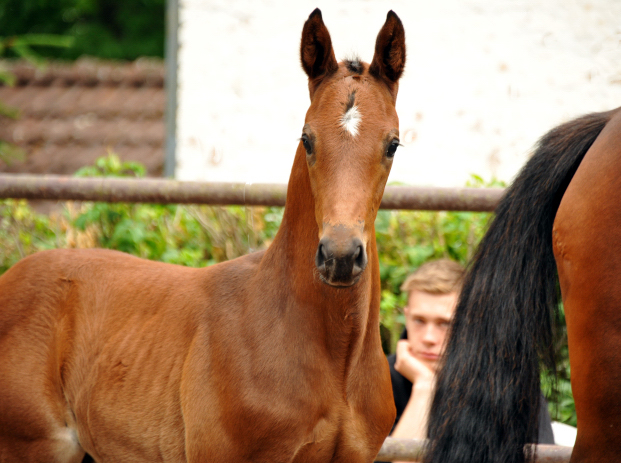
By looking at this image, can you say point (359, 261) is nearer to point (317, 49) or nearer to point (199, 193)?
point (317, 49)

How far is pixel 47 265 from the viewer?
282 centimetres

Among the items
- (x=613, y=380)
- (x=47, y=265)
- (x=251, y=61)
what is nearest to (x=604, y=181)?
(x=613, y=380)

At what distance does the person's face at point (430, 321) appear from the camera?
3205mm

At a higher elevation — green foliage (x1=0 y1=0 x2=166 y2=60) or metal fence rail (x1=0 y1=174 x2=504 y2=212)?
green foliage (x1=0 y1=0 x2=166 y2=60)

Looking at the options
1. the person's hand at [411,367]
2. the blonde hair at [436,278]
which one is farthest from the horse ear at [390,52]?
the person's hand at [411,367]

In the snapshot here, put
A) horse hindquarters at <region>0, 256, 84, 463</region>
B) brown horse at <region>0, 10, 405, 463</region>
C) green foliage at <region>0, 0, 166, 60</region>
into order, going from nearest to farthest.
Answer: brown horse at <region>0, 10, 405, 463</region>, horse hindquarters at <region>0, 256, 84, 463</region>, green foliage at <region>0, 0, 166, 60</region>

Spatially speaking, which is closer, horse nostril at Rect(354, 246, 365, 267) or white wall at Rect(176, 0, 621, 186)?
horse nostril at Rect(354, 246, 365, 267)

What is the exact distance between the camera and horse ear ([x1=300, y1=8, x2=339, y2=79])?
2.22 metres

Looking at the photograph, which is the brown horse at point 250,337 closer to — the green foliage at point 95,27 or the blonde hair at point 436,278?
the blonde hair at point 436,278

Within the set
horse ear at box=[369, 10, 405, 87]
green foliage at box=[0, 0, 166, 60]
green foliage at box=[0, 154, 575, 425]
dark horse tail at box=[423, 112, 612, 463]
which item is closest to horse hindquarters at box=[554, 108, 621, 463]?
dark horse tail at box=[423, 112, 612, 463]

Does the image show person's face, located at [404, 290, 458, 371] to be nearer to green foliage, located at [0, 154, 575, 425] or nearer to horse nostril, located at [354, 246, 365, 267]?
green foliage, located at [0, 154, 575, 425]

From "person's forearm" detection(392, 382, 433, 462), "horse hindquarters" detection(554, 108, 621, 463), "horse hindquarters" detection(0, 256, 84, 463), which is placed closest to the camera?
"horse hindquarters" detection(554, 108, 621, 463)

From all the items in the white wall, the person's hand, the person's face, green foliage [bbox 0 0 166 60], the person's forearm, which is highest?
green foliage [bbox 0 0 166 60]

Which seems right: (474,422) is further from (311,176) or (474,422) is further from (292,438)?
(311,176)
